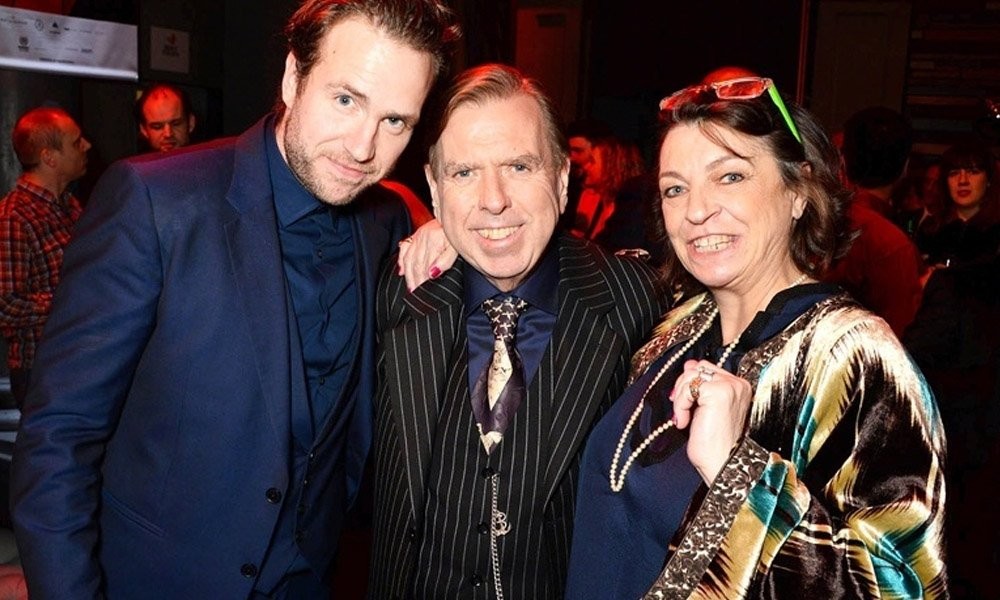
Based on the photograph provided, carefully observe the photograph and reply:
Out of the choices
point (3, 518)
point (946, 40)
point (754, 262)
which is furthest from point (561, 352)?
point (946, 40)

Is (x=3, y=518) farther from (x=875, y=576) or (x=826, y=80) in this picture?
(x=826, y=80)

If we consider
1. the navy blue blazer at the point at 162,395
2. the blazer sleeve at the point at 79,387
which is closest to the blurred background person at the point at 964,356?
the navy blue blazer at the point at 162,395

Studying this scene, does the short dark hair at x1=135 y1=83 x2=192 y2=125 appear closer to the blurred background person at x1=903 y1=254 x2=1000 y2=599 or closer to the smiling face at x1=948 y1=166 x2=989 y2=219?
the blurred background person at x1=903 y1=254 x2=1000 y2=599

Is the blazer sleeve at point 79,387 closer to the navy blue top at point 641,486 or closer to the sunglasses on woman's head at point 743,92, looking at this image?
the navy blue top at point 641,486

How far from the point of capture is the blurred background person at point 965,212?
4.24 meters

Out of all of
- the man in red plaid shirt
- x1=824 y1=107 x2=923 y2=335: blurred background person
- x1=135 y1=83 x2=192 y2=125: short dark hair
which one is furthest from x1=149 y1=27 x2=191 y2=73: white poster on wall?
x1=824 y1=107 x2=923 y2=335: blurred background person

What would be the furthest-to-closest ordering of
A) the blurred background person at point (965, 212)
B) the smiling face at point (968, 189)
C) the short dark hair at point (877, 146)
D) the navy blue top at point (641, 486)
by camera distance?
the smiling face at point (968, 189), the blurred background person at point (965, 212), the short dark hair at point (877, 146), the navy blue top at point (641, 486)

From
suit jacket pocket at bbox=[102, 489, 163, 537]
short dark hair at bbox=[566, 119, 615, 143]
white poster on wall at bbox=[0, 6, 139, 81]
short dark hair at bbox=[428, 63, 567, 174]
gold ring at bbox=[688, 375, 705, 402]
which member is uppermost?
white poster on wall at bbox=[0, 6, 139, 81]

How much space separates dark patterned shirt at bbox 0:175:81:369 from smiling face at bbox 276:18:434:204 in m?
2.82

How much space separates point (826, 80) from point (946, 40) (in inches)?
51.9

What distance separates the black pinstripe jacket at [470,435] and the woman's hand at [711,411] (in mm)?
432

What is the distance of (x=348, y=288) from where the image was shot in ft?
7.16

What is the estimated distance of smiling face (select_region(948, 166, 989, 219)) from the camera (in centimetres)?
481

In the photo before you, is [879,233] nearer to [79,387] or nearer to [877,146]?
[877,146]
